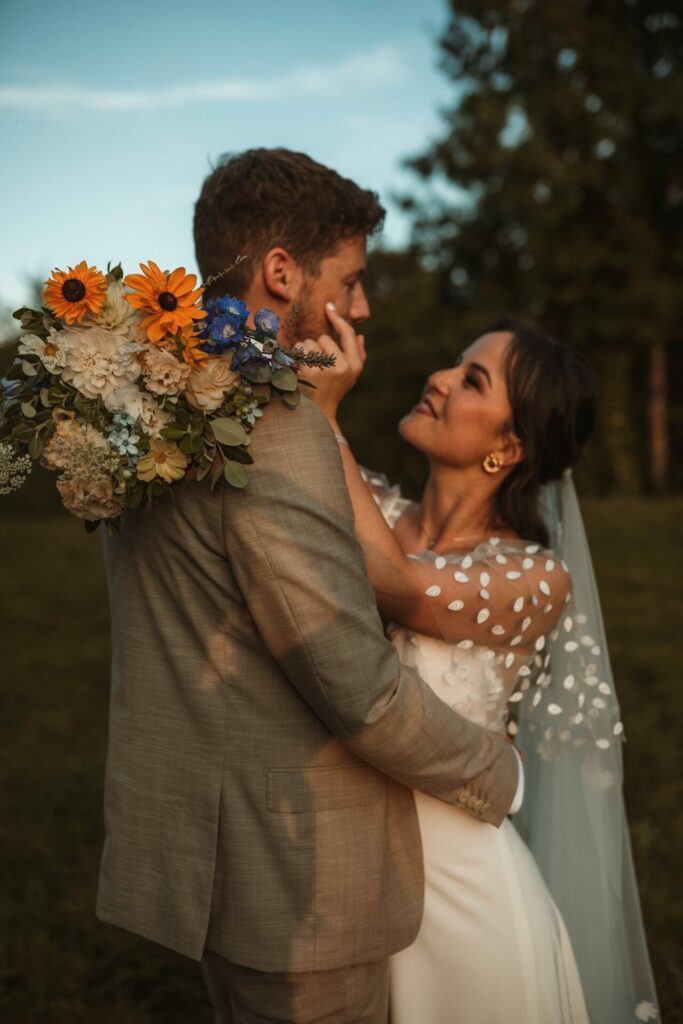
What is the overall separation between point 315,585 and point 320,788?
0.47 m

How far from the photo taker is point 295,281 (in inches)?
94.3

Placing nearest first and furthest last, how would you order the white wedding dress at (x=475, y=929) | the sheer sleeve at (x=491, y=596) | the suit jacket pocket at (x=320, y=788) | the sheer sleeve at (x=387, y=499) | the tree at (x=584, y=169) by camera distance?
the suit jacket pocket at (x=320, y=788) < the white wedding dress at (x=475, y=929) < the sheer sleeve at (x=491, y=596) < the sheer sleeve at (x=387, y=499) < the tree at (x=584, y=169)

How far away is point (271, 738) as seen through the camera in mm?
1826

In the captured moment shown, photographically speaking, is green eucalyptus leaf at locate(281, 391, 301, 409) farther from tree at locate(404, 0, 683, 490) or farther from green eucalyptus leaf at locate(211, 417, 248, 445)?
tree at locate(404, 0, 683, 490)

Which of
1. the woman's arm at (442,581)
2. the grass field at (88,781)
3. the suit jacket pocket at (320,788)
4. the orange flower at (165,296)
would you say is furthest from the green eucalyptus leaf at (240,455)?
the grass field at (88,781)

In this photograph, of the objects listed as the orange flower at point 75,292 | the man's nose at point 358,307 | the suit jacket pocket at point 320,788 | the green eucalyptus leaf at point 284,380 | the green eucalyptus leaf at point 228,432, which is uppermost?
the man's nose at point 358,307

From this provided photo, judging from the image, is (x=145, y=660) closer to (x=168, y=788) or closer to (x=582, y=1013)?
(x=168, y=788)

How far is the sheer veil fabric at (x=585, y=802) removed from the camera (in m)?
2.80

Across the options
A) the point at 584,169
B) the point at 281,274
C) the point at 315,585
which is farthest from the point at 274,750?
the point at 584,169

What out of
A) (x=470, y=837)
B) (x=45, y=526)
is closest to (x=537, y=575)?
(x=470, y=837)

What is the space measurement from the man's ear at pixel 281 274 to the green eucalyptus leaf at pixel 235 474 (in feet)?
2.83

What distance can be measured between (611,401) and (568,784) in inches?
544

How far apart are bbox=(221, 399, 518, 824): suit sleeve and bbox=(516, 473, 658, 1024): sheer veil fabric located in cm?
111

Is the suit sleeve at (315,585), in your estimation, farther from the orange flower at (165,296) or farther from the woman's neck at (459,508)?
the woman's neck at (459,508)
